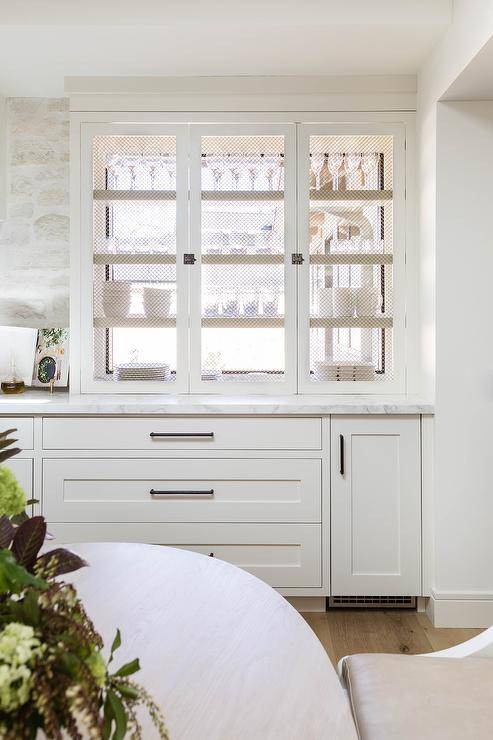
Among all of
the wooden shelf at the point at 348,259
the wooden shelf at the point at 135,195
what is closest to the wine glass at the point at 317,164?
the wooden shelf at the point at 348,259

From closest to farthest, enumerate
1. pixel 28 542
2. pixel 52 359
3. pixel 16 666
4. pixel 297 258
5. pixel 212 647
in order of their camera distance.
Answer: pixel 16 666, pixel 28 542, pixel 212 647, pixel 297 258, pixel 52 359

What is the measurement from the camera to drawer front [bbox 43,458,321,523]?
2.66 metres

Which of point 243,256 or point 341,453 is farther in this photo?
point 243,256

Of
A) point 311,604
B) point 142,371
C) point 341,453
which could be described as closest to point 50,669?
point 341,453

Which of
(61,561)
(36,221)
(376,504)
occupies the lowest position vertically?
(376,504)

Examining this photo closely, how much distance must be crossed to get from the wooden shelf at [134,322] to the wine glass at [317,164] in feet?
3.16

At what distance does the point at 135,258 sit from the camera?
2.98 m

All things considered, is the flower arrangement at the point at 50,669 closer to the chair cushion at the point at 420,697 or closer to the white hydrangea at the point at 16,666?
the white hydrangea at the point at 16,666

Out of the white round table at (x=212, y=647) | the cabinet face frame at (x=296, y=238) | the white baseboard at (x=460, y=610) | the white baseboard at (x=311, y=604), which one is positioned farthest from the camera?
the cabinet face frame at (x=296, y=238)

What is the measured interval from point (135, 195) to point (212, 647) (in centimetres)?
238

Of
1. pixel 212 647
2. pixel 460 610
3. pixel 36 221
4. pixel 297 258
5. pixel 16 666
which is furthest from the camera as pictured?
pixel 36 221

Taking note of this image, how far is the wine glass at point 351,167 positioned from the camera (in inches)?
117

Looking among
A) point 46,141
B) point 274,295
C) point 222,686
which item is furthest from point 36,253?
point 222,686

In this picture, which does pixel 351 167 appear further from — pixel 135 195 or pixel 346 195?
pixel 135 195
